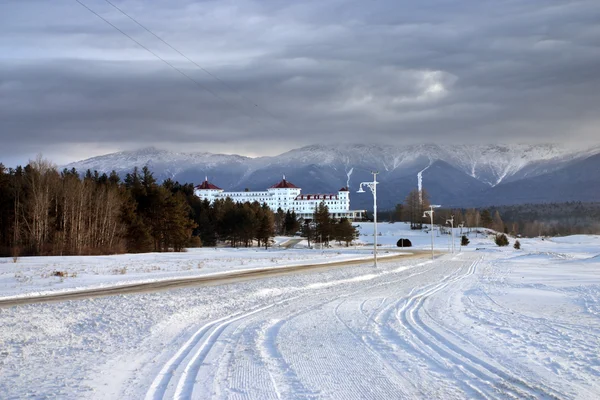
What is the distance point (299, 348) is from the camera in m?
10.9

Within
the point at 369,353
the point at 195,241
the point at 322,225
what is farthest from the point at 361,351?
the point at 322,225

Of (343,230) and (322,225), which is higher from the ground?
(322,225)

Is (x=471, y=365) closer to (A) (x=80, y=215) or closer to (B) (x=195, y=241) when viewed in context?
(A) (x=80, y=215)

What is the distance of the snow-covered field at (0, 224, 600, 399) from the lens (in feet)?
26.1

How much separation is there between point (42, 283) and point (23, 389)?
68.3ft

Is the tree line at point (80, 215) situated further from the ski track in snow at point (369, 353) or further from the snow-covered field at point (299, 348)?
the ski track in snow at point (369, 353)

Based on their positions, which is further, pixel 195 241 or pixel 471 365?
pixel 195 241

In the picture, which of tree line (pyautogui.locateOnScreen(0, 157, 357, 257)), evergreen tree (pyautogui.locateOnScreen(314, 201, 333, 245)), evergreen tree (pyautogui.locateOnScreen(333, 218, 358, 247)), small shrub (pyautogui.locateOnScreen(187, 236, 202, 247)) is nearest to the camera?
tree line (pyautogui.locateOnScreen(0, 157, 357, 257))

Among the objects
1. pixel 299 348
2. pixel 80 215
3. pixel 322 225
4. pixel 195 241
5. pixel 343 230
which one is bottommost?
pixel 299 348

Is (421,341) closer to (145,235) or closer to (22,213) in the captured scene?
(22,213)

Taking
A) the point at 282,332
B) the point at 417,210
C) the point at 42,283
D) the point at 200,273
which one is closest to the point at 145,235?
the point at 200,273

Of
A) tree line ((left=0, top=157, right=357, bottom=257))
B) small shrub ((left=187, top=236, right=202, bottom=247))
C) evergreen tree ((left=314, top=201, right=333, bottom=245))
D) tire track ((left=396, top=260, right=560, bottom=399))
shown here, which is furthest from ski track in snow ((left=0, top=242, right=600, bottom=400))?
evergreen tree ((left=314, top=201, right=333, bottom=245))

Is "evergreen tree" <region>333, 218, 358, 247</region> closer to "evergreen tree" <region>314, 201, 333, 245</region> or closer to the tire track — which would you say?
"evergreen tree" <region>314, 201, 333, 245</region>

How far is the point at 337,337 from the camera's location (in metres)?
12.2
